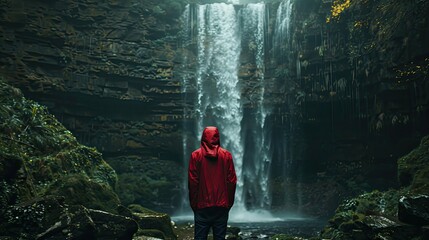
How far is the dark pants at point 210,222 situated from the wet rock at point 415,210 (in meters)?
4.26

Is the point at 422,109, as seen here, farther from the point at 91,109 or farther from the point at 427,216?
the point at 91,109

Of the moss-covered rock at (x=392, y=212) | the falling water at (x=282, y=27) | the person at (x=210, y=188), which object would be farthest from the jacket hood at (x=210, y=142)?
the falling water at (x=282, y=27)

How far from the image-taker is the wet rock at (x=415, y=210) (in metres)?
6.23

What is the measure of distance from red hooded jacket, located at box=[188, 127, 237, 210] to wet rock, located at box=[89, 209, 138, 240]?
2.98m

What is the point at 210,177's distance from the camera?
3.87 m

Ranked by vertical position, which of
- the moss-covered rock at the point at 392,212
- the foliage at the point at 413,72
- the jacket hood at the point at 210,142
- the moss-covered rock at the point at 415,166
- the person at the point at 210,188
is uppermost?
the foliage at the point at 413,72

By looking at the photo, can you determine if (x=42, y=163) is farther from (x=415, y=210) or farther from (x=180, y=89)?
(x=180, y=89)

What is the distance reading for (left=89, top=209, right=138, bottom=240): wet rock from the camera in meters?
6.16

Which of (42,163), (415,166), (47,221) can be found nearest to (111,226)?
(47,221)

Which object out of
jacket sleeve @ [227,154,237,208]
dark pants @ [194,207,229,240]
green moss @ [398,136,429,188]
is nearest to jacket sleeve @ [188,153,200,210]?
dark pants @ [194,207,229,240]

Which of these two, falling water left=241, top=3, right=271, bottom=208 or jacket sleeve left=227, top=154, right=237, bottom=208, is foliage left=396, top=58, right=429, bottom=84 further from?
jacket sleeve left=227, top=154, right=237, bottom=208

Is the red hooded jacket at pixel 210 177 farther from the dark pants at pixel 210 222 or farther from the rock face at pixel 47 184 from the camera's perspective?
the rock face at pixel 47 184

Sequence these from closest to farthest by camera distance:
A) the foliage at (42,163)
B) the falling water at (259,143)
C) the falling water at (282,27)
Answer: the foliage at (42,163), the falling water at (259,143), the falling water at (282,27)

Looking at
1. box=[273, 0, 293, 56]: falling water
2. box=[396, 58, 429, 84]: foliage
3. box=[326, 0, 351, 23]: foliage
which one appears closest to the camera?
box=[396, 58, 429, 84]: foliage
